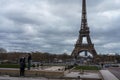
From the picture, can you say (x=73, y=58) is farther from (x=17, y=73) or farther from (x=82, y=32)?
(x=17, y=73)

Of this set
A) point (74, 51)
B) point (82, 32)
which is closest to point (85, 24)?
point (82, 32)

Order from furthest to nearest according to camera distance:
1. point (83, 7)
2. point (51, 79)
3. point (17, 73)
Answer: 1. point (83, 7)
2. point (17, 73)
3. point (51, 79)

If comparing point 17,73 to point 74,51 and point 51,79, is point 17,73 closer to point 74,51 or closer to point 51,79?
point 51,79

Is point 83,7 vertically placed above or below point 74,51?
above

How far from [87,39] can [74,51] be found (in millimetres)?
6772

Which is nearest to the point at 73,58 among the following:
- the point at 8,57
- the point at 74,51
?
the point at 74,51

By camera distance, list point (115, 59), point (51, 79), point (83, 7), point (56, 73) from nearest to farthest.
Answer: point (51, 79) → point (56, 73) → point (83, 7) → point (115, 59)

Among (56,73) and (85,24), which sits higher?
(85,24)

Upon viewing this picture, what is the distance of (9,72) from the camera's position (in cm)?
3033

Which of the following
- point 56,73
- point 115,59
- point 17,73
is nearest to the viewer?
point 56,73

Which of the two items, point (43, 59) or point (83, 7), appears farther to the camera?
point (43, 59)

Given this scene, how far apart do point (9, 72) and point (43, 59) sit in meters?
91.0

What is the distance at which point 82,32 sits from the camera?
334 ft

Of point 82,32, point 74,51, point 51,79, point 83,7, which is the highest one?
point 83,7
